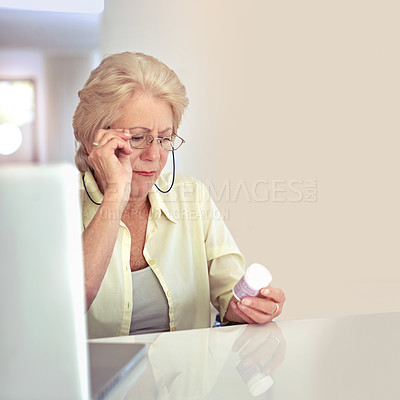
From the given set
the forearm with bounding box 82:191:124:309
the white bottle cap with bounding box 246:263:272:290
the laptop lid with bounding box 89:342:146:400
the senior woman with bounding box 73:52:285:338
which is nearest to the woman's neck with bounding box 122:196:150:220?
the senior woman with bounding box 73:52:285:338

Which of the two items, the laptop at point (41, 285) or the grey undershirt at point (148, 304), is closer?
the laptop at point (41, 285)

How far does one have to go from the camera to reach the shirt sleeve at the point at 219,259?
4.83 ft

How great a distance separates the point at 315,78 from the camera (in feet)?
6.91

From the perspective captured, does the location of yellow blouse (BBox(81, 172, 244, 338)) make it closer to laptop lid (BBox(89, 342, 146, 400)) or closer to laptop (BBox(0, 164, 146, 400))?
laptop lid (BBox(89, 342, 146, 400))

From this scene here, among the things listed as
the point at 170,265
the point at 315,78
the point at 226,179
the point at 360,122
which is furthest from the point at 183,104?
the point at 360,122

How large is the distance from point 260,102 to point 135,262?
95cm

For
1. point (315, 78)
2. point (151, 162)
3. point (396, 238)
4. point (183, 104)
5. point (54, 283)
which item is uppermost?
point (315, 78)

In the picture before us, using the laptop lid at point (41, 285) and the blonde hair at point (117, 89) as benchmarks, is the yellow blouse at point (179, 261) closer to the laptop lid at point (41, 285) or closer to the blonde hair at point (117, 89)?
the blonde hair at point (117, 89)

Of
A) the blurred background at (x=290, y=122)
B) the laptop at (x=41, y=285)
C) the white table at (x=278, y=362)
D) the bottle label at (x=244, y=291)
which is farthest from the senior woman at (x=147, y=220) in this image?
the laptop at (x=41, y=285)

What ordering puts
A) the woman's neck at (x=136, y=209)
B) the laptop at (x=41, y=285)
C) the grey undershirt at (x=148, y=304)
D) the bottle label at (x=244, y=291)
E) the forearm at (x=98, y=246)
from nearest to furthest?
1. the laptop at (x=41, y=285)
2. the forearm at (x=98, y=246)
3. the bottle label at (x=244, y=291)
4. the grey undershirt at (x=148, y=304)
5. the woman's neck at (x=136, y=209)

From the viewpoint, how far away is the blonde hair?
142 cm

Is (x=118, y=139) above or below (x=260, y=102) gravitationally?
below

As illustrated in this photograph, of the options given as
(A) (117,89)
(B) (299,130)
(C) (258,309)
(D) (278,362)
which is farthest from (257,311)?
(B) (299,130)

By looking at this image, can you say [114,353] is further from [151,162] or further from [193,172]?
[193,172]
